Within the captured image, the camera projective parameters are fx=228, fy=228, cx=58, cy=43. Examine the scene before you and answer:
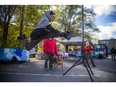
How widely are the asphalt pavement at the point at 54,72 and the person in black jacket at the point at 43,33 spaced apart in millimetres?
344

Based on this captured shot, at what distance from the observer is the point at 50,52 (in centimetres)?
455

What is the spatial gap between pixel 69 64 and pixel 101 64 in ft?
2.08

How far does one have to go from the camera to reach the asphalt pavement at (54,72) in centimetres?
439

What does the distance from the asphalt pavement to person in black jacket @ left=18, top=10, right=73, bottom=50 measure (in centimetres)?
34

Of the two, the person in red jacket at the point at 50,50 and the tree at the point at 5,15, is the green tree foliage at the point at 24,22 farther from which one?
the person in red jacket at the point at 50,50

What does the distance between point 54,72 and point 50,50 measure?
443mm

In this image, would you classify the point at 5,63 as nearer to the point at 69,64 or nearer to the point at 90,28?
the point at 69,64

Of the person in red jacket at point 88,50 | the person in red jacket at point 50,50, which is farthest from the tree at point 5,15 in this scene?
the person in red jacket at point 88,50

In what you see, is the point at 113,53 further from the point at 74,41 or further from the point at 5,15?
the point at 5,15

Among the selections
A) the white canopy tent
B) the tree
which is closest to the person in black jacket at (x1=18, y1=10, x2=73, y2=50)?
the white canopy tent

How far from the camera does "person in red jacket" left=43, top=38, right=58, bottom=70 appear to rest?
452 cm

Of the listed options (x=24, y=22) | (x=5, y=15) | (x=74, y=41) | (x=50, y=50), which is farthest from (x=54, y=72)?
(x=5, y=15)

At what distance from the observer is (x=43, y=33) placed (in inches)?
180
